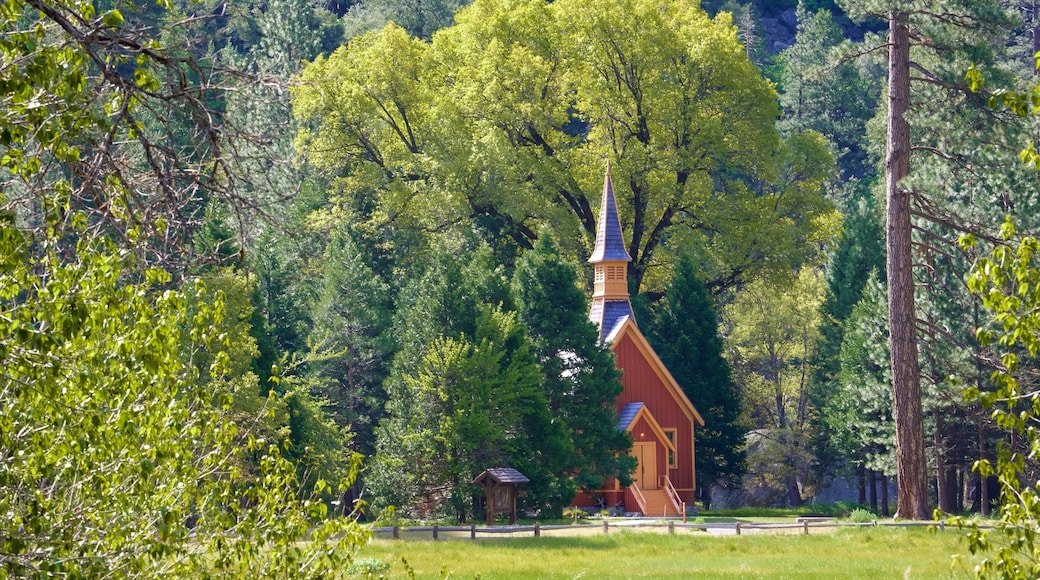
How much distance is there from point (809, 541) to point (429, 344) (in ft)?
41.3

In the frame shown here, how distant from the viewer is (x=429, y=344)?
3869cm

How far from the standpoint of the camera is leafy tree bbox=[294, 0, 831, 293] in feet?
174

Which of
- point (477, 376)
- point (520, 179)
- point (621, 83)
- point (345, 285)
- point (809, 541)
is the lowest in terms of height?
point (809, 541)

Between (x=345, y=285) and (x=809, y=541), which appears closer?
(x=809, y=541)

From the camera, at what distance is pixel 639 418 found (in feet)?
165

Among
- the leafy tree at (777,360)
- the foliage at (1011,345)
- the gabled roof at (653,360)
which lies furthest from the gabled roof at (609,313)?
the foliage at (1011,345)

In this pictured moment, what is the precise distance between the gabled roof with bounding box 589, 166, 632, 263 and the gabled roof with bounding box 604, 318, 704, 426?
7.44ft

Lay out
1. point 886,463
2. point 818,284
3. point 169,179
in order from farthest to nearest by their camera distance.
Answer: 1. point 818,284
2. point 886,463
3. point 169,179

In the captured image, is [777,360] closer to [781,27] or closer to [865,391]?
[865,391]

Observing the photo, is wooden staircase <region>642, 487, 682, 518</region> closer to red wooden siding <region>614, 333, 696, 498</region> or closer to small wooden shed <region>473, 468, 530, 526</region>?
red wooden siding <region>614, 333, 696, 498</region>

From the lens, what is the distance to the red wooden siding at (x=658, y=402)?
2003 inches

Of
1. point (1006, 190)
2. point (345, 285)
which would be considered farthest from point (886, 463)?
point (345, 285)

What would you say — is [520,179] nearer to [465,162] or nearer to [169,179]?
[465,162]

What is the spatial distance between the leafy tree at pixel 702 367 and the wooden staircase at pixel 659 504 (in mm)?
5238
